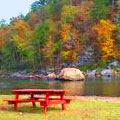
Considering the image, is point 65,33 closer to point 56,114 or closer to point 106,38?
point 106,38

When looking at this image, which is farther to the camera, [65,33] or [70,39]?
[70,39]

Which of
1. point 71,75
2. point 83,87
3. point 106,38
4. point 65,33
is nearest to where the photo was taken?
point 83,87

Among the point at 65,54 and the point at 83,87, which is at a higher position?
the point at 65,54

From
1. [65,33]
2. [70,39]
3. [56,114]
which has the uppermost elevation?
[65,33]

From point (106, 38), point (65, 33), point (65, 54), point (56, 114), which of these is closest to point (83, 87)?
point (56, 114)

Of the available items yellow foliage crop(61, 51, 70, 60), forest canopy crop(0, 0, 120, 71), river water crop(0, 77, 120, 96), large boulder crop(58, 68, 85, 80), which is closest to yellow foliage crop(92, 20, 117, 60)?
forest canopy crop(0, 0, 120, 71)

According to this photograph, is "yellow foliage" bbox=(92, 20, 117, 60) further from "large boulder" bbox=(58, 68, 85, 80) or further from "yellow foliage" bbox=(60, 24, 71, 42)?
"large boulder" bbox=(58, 68, 85, 80)

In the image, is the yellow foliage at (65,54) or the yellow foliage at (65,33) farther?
the yellow foliage at (65,33)

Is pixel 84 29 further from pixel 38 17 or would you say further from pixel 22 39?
pixel 38 17

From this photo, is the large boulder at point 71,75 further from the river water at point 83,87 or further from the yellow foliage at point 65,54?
the yellow foliage at point 65,54

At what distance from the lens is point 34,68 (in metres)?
104

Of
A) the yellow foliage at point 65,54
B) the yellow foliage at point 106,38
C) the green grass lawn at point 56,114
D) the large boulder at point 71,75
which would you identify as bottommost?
the green grass lawn at point 56,114

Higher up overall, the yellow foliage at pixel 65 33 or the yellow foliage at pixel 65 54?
the yellow foliage at pixel 65 33

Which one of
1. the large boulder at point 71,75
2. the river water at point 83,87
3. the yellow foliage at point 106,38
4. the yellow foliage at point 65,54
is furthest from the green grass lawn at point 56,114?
the yellow foliage at point 65,54
